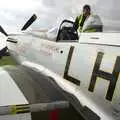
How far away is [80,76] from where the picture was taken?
3730mm

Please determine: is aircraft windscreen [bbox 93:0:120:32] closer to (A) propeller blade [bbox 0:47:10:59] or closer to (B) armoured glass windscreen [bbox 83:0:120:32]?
(B) armoured glass windscreen [bbox 83:0:120:32]

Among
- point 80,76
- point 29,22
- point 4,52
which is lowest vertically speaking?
point 4,52

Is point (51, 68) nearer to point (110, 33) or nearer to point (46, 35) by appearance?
point (46, 35)

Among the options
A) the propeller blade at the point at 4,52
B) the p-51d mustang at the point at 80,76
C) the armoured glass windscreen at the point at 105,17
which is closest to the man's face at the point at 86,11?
the armoured glass windscreen at the point at 105,17

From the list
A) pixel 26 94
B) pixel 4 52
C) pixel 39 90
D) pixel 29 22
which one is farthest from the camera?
pixel 4 52

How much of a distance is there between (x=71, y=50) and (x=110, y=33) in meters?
0.74

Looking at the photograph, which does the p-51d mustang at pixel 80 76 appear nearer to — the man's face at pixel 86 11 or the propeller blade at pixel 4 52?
the man's face at pixel 86 11

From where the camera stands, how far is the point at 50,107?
332 cm

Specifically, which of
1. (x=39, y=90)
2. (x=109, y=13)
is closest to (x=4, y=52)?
(x=39, y=90)

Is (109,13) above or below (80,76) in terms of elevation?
above

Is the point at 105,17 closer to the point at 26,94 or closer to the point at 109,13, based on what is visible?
the point at 109,13

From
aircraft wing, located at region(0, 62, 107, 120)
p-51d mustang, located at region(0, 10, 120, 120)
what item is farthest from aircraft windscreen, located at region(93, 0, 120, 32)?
aircraft wing, located at region(0, 62, 107, 120)

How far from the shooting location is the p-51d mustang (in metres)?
3.19

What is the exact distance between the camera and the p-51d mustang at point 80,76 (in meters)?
3.19
